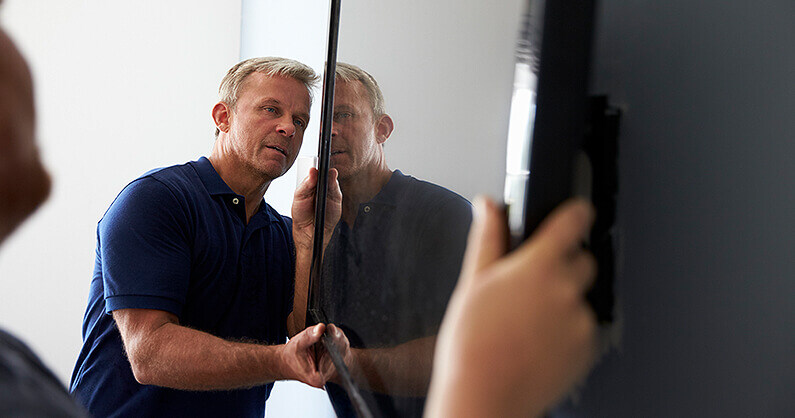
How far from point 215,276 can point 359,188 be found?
24.8 inches

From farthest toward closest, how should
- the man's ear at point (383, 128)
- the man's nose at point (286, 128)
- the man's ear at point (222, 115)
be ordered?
the man's ear at point (222, 115) → the man's nose at point (286, 128) → the man's ear at point (383, 128)

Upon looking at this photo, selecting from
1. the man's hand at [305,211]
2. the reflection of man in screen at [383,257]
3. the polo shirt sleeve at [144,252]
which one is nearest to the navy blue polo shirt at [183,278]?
the polo shirt sleeve at [144,252]

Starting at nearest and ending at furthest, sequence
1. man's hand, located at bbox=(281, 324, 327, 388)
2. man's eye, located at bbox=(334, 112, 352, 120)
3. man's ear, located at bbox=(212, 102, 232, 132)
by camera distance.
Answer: man's eye, located at bbox=(334, 112, 352, 120) → man's hand, located at bbox=(281, 324, 327, 388) → man's ear, located at bbox=(212, 102, 232, 132)

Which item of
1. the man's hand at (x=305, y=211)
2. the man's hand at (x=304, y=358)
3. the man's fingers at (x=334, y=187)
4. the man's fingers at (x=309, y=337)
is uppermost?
the man's fingers at (x=334, y=187)

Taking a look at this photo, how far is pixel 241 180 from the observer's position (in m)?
1.30

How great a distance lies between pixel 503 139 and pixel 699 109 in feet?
0.29

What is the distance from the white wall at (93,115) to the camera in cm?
206

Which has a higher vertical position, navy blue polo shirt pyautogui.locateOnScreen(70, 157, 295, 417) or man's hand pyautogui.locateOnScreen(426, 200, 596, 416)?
man's hand pyautogui.locateOnScreen(426, 200, 596, 416)

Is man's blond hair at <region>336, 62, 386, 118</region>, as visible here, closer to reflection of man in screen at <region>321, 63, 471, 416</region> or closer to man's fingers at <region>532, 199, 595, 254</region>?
reflection of man in screen at <region>321, 63, 471, 416</region>

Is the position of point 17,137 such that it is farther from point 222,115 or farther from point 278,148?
point 222,115

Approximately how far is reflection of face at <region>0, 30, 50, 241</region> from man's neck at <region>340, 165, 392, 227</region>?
283 millimetres

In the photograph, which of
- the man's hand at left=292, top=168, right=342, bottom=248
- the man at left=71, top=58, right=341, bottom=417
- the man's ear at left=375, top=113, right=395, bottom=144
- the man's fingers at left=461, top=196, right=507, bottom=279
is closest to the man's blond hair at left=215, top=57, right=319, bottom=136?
the man at left=71, top=58, right=341, bottom=417

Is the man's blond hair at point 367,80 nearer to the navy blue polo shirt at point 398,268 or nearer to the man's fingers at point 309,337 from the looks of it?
the navy blue polo shirt at point 398,268

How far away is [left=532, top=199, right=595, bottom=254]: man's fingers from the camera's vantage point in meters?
0.19
